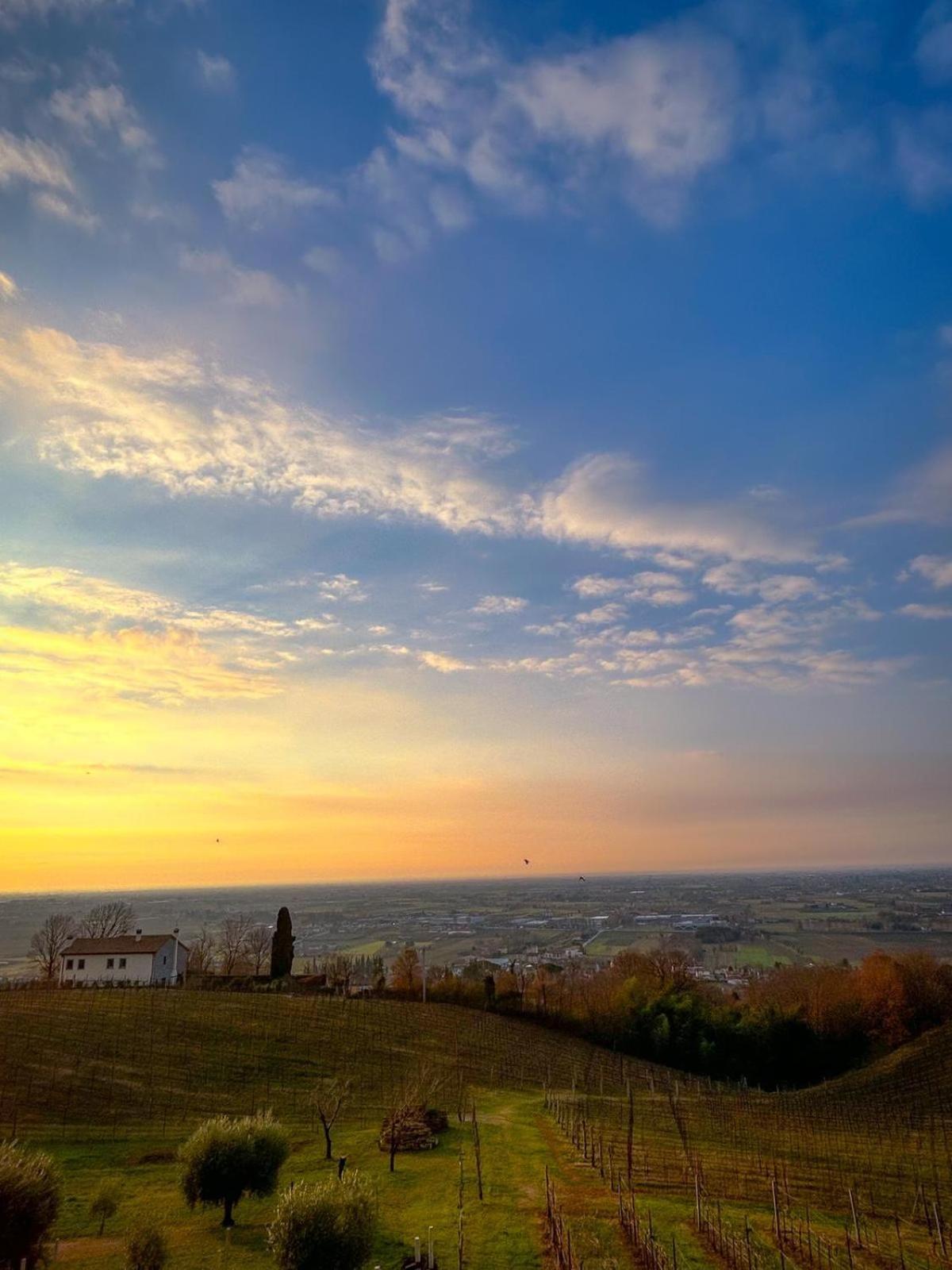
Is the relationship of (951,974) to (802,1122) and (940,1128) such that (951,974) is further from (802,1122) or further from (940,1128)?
(802,1122)

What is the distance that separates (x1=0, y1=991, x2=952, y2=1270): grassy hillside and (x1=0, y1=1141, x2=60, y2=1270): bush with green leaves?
3055 mm

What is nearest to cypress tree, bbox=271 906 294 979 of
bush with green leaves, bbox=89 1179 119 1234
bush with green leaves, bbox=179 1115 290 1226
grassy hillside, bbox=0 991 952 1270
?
grassy hillside, bbox=0 991 952 1270

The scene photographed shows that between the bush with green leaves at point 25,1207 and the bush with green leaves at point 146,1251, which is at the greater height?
the bush with green leaves at point 25,1207

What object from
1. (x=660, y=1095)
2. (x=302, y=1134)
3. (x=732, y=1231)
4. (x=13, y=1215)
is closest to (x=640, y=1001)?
(x=660, y=1095)

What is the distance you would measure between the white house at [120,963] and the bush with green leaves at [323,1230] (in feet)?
196

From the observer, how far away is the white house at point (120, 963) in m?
72.7

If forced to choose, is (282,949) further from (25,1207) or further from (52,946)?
(25,1207)

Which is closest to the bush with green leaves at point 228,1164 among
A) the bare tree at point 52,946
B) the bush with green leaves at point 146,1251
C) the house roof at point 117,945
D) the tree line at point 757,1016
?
the bush with green leaves at point 146,1251

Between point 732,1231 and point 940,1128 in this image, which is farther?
point 940,1128

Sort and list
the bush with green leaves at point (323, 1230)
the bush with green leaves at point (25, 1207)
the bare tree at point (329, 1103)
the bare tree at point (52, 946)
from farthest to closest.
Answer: the bare tree at point (52, 946) < the bare tree at point (329, 1103) < the bush with green leaves at point (323, 1230) < the bush with green leaves at point (25, 1207)

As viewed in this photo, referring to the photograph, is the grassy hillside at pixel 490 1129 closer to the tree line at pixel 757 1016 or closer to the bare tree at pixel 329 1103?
the bare tree at pixel 329 1103

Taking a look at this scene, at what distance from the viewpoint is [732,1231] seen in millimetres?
22422

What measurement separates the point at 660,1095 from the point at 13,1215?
41.5 meters

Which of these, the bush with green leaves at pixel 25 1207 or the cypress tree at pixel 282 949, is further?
the cypress tree at pixel 282 949
